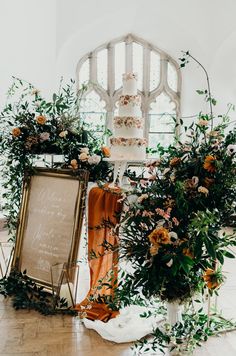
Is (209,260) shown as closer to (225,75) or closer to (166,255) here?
(166,255)

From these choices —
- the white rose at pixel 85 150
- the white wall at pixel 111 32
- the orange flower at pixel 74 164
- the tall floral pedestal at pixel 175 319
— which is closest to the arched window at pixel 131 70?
the white wall at pixel 111 32

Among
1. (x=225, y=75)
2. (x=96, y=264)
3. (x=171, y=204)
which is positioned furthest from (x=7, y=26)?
(x=171, y=204)

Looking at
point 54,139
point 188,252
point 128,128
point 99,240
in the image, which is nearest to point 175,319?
point 188,252

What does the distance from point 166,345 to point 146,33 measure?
6315mm

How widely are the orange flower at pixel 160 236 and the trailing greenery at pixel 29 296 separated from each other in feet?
5.21

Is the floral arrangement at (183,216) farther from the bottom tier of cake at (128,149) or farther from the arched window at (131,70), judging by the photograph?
the arched window at (131,70)

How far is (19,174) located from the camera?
15.4 ft

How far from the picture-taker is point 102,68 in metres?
8.38

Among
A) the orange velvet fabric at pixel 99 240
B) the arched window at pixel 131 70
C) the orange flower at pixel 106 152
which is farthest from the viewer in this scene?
the arched window at pixel 131 70

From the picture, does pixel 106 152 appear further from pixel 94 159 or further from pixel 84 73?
pixel 84 73

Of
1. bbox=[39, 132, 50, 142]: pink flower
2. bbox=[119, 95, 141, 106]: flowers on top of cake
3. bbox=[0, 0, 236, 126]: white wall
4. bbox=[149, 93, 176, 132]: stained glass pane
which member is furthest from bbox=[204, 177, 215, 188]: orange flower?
bbox=[149, 93, 176, 132]: stained glass pane

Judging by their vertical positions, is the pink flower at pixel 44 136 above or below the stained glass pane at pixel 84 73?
below

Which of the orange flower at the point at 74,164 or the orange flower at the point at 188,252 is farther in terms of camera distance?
the orange flower at the point at 74,164

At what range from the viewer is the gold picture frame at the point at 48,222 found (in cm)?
415
